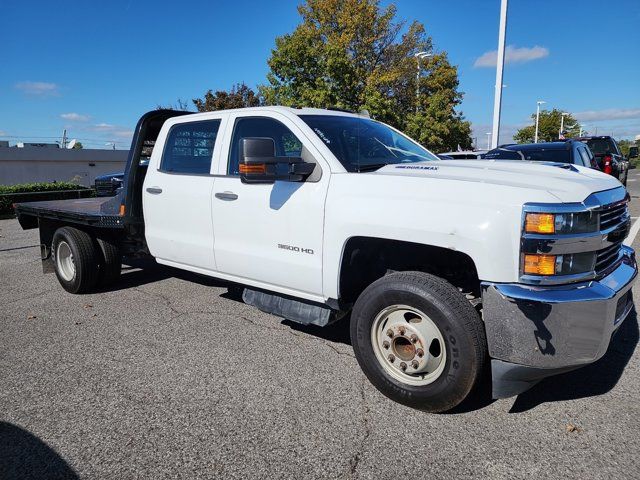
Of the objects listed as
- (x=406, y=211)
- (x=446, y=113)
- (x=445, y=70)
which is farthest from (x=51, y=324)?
(x=445, y=70)

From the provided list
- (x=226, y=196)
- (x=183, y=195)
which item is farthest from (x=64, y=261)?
(x=226, y=196)

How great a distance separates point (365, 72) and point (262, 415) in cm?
2630

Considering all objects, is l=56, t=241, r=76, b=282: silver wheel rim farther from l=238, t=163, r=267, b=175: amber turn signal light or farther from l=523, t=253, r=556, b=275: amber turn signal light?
l=523, t=253, r=556, b=275: amber turn signal light

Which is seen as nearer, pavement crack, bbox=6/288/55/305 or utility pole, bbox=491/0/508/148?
pavement crack, bbox=6/288/55/305

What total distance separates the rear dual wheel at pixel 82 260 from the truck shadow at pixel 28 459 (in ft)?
9.97

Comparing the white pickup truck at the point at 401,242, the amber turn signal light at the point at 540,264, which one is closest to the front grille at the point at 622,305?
the white pickup truck at the point at 401,242

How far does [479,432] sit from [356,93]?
2376 cm

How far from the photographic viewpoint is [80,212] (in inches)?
223

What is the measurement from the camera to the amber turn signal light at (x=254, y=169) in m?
3.45

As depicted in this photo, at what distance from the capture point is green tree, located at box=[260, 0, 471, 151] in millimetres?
22453

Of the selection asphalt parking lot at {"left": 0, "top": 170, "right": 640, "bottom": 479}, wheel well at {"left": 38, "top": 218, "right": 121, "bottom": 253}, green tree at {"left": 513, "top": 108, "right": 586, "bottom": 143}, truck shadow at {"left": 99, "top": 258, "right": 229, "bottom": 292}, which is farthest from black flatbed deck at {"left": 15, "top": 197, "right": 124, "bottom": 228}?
green tree at {"left": 513, "top": 108, "right": 586, "bottom": 143}

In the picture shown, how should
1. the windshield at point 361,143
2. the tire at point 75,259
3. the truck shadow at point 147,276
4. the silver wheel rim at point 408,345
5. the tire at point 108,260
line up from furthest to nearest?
the truck shadow at point 147,276 → the tire at point 108,260 → the tire at point 75,259 → the windshield at point 361,143 → the silver wheel rim at point 408,345

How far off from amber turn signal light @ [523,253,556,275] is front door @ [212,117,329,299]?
4.61ft

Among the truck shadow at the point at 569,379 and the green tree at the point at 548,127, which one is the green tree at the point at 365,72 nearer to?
the truck shadow at the point at 569,379
